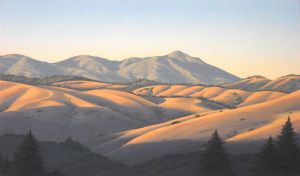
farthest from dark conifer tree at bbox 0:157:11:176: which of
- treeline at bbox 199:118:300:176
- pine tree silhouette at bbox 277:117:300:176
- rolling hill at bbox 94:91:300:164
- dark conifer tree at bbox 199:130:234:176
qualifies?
rolling hill at bbox 94:91:300:164

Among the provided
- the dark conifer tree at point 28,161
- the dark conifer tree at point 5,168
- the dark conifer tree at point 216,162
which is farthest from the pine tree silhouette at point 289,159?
the dark conifer tree at point 5,168

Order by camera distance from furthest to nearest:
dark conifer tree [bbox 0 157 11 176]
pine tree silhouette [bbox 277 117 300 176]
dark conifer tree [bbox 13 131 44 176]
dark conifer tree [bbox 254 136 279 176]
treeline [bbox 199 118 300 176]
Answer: dark conifer tree [bbox 0 157 11 176], dark conifer tree [bbox 13 131 44 176], pine tree silhouette [bbox 277 117 300 176], treeline [bbox 199 118 300 176], dark conifer tree [bbox 254 136 279 176]

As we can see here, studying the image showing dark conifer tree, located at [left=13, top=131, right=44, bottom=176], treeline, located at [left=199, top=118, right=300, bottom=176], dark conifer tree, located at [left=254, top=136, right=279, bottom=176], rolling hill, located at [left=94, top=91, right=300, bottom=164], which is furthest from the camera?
rolling hill, located at [left=94, top=91, right=300, bottom=164]

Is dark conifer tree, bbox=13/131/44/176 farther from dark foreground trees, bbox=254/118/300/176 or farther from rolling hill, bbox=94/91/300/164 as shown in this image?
rolling hill, bbox=94/91/300/164

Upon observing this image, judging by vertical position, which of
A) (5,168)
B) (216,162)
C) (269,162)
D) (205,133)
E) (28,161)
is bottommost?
(5,168)

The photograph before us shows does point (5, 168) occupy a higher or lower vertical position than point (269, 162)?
lower

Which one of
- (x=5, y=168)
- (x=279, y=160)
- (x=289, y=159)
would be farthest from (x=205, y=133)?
(x=279, y=160)

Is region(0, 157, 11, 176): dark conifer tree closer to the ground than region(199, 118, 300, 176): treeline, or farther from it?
closer to the ground

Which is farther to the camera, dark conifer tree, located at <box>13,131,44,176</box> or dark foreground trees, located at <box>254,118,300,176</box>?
dark conifer tree, located at <box>13,131,44,176</box>

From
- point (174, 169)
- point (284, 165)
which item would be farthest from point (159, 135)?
point (284, 165)

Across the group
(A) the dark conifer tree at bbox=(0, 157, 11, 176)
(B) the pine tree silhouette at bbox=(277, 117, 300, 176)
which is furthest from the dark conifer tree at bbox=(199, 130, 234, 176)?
(A) the dark conifer tree at bbox=(0, 157, 11, 176)

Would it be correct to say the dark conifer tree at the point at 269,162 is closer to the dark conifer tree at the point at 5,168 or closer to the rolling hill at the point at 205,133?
the dark conifer tree at the point at 5,168

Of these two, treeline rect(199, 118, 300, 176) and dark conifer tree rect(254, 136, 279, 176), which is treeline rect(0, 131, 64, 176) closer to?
treeline rect(199, 118, 300, 176)

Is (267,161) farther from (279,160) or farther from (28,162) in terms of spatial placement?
(28,162)
